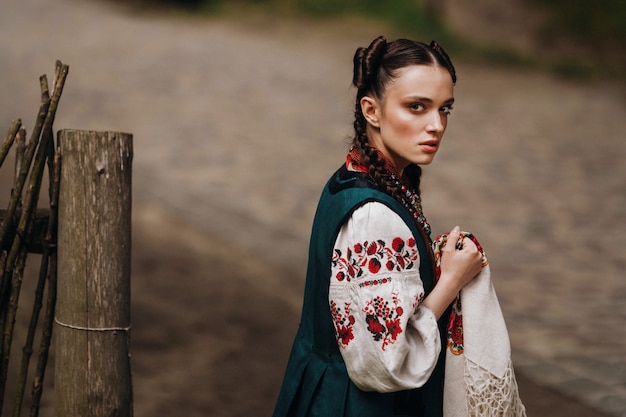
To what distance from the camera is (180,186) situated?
753cm

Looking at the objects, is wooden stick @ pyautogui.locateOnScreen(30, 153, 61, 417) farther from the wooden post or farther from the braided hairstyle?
the braided hairstyle

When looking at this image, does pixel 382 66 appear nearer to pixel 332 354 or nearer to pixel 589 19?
pixel 332 354

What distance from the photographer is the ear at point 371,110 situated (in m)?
1.93

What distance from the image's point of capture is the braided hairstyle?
188 centimetres

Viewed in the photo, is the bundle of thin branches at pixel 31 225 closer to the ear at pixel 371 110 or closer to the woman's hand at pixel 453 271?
the ear at pixel 371 110

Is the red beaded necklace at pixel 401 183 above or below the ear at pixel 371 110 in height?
below

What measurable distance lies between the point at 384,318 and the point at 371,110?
518mm

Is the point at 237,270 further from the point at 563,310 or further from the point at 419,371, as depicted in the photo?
the point at 419,371

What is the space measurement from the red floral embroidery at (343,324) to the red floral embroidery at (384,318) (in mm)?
63

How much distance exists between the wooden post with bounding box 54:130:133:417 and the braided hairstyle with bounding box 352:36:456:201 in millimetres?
719

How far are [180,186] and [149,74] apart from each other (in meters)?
4.88

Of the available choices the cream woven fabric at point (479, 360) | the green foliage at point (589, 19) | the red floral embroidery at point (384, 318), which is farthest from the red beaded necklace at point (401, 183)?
the green foliage at point (589, 19)

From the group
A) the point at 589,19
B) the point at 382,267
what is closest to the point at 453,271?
the point at 382,267

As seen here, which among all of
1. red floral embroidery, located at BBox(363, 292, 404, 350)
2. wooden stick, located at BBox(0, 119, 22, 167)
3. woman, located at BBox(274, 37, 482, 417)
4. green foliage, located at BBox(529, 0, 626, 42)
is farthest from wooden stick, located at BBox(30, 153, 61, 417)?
green foliage, located at BBox(529, 0, 626, 42)
